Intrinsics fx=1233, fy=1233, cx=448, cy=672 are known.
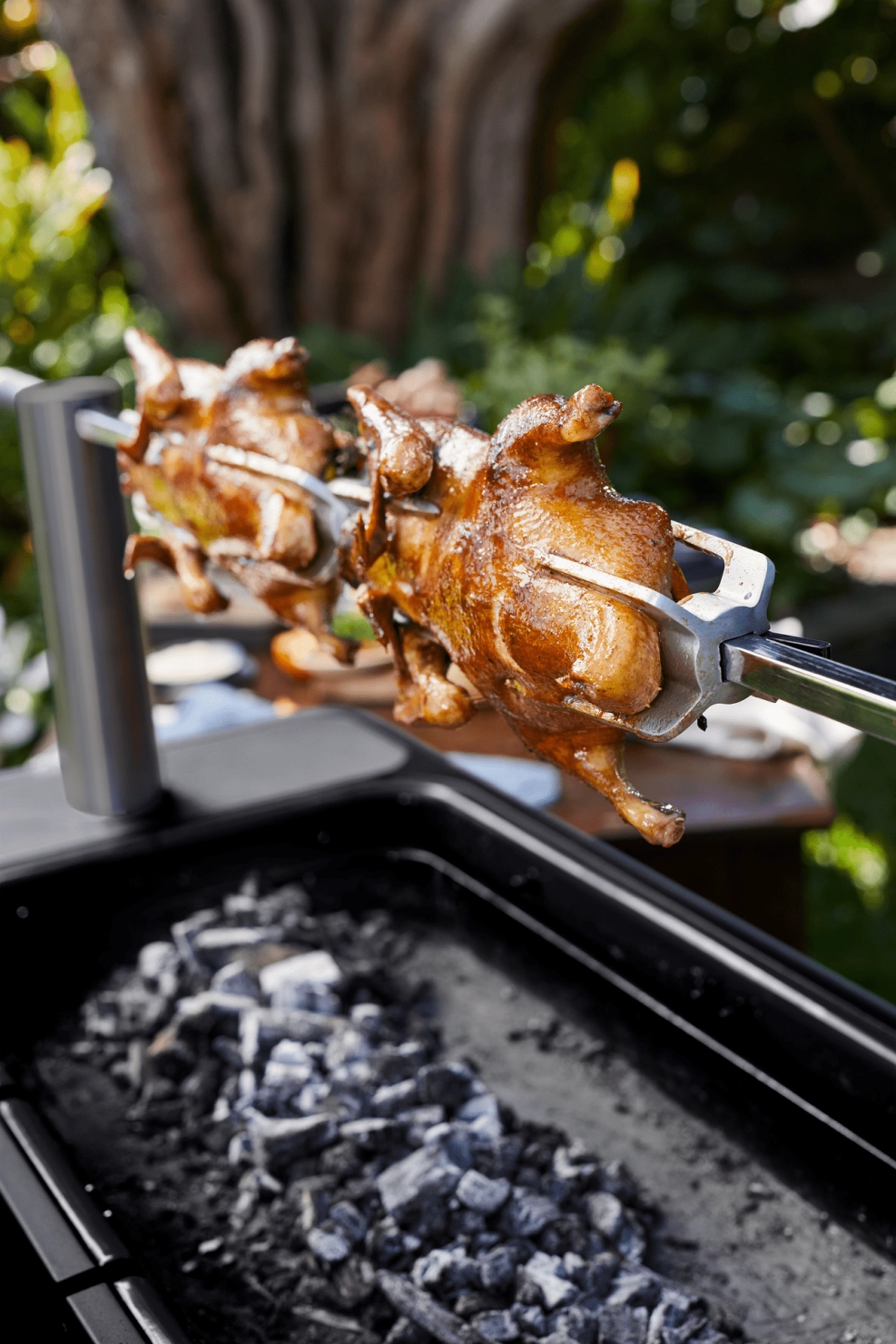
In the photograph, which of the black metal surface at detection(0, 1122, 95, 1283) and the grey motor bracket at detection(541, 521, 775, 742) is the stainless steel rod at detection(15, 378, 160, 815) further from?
the grey motor bracket at detection(541, 521, 775, 742)

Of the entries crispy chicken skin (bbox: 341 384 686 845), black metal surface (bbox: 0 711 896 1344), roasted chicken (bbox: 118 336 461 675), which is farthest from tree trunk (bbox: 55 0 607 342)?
crispy chicken skin (bbox: 341 384 686 845)

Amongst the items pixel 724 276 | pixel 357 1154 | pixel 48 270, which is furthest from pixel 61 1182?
pixel 724 276

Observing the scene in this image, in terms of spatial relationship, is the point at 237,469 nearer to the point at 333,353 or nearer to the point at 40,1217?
the point at 40,1217

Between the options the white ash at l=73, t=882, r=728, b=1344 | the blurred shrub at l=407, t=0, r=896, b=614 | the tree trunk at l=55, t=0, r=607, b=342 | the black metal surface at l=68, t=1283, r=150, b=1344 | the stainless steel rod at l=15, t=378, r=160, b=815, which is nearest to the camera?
the black metal surface at l=68, t=1283, r=150, b=1344

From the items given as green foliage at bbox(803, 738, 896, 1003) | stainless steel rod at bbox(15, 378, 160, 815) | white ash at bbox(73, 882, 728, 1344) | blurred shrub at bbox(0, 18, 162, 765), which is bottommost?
green foliage at bbox(803, 738, 896, 1003)

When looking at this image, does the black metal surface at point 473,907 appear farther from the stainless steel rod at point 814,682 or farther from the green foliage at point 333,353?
the green foliage at point 333,353

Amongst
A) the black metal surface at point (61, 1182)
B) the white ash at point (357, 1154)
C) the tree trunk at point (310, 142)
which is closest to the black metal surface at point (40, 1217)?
the black metal surface at point (61, 1182)
